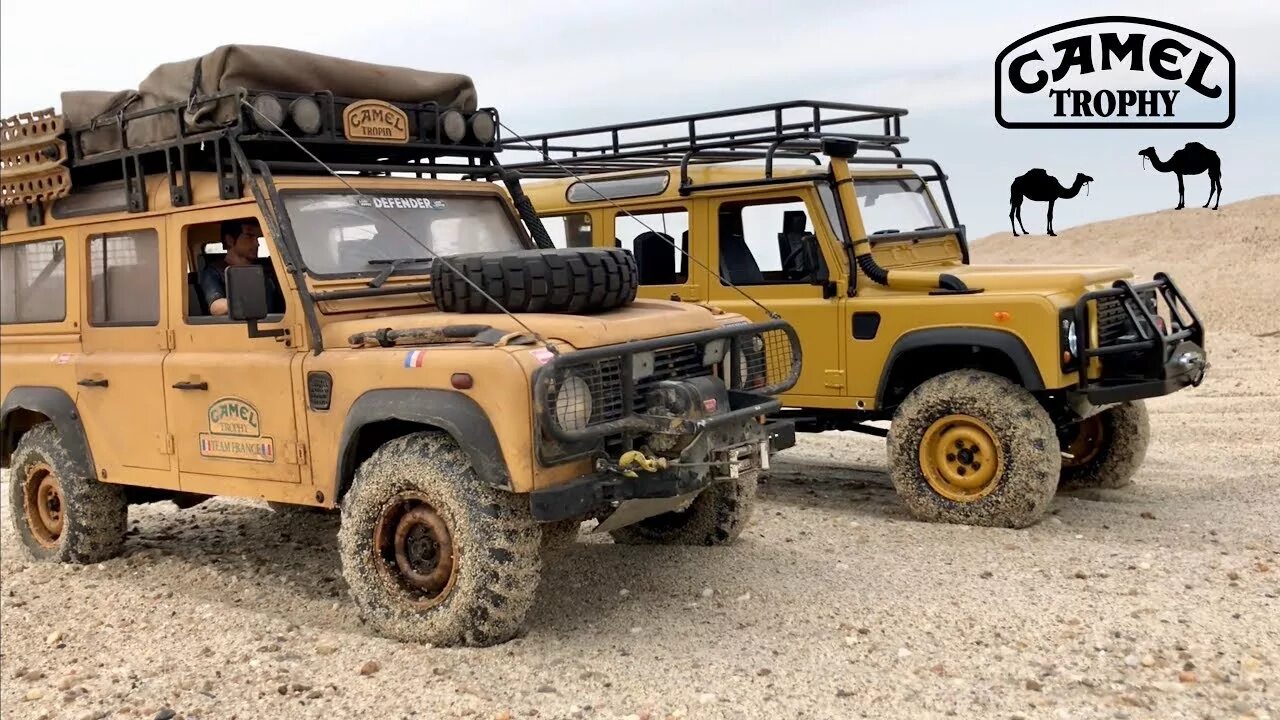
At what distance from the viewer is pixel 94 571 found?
24.1 feet

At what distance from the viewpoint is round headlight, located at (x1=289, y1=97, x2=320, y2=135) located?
6211mm

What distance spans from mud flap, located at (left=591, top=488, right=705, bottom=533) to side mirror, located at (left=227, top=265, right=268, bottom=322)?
5.88 feet

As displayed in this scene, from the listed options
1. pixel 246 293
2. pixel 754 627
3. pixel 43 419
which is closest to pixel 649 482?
pixel 754 627

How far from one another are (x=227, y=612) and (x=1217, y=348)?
13.5 meters

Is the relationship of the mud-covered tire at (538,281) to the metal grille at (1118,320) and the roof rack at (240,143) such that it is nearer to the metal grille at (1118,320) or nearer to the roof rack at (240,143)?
the roof rack at (240,143)

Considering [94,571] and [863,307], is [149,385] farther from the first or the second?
[863,307]

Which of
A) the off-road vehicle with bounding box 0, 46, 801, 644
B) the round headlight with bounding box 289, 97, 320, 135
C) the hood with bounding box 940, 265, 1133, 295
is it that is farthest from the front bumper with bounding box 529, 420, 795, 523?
the hood with bounding box 940, 265, 1133, 295

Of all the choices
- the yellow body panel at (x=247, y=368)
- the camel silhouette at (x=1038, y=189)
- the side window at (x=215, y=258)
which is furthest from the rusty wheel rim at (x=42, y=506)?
the camel silhouette at (x=1038, y=189)

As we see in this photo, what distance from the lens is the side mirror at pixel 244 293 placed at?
5547mm

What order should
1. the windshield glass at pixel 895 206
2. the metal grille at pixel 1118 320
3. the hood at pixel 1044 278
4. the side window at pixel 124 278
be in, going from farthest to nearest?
the windshield glass at pixel 895 206, the metal grille at pixel 1118 320, the hood at pixel 1044 278, the side window at pixel 124 278

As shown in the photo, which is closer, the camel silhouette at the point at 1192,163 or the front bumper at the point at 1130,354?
the front bumper at the point at 1130,354

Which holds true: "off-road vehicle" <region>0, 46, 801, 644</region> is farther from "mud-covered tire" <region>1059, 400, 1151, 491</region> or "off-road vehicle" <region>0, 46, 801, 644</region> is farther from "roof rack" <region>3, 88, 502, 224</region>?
"mud-covered tire" <region>1059, 400, 1151, 491</region>

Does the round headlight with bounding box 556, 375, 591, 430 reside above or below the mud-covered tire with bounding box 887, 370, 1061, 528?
above

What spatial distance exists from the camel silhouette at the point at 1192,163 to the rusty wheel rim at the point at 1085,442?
1016 centimetres
